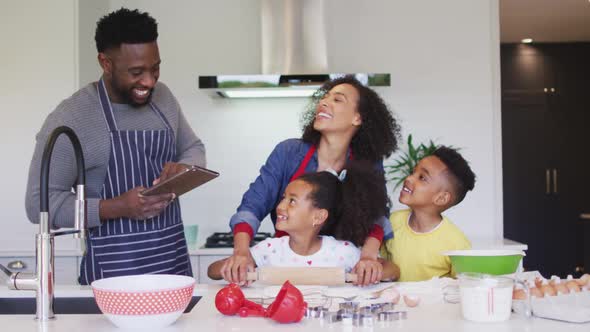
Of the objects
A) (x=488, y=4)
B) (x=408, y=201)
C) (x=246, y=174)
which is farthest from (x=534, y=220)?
(x=408, y=201)

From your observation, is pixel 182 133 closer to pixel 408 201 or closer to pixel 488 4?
pixel 408 201

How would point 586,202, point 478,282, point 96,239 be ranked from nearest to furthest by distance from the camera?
1. point 478,282
2. point 96,239
3. point 586,202

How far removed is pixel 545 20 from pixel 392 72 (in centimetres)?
214

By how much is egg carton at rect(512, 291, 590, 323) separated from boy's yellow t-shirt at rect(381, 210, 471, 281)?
639 mm

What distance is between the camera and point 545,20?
523 centimetres

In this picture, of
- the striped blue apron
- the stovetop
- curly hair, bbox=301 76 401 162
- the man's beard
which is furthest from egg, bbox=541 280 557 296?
the stovetop

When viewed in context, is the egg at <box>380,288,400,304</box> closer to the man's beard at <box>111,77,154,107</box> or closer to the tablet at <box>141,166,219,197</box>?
the tablet at <box>141,166,219,197</box>

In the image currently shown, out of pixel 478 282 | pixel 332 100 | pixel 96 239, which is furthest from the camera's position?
pixel 332 100

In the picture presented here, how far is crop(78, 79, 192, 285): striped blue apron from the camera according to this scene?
1.85 meters

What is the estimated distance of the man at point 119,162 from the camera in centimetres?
178

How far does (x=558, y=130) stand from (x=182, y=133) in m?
4.74

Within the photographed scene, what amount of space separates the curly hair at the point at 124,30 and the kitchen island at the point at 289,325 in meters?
0.83

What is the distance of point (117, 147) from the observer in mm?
1893

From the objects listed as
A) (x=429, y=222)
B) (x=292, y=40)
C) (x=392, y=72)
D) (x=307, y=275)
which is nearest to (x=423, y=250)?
(x=429, y=222)
